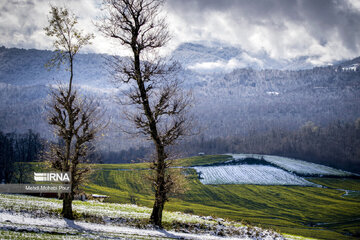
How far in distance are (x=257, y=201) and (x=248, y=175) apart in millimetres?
36791

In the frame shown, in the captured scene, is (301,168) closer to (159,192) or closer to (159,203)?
(159,192)

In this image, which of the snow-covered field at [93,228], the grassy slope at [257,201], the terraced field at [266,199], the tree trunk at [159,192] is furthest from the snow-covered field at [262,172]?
the tree trunk at [159,192]

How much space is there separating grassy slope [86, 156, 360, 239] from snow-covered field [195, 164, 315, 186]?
23.8ft

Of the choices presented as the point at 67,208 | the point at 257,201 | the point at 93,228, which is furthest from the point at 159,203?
the point at 257,201

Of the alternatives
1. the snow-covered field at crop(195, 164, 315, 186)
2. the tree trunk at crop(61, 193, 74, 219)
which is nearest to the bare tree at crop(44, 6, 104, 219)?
the tree trunk at crop(61, 193, 74, 219)

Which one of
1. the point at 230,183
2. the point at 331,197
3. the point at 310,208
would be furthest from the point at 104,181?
the point at 331,197

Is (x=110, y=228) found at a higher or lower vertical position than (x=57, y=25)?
lower

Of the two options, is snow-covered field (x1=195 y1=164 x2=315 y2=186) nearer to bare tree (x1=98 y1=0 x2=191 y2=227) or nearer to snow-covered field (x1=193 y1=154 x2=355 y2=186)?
snow-covered field (x1=193 y1=154 x2=355 y2=186)

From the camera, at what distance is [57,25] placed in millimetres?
23812

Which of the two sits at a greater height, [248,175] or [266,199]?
[248,175]

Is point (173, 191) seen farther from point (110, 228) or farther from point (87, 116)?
point (87, 116)

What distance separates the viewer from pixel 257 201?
4523 inches

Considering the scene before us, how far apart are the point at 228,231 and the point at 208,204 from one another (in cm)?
8241

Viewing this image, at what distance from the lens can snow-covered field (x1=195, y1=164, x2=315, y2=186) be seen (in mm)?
141375
